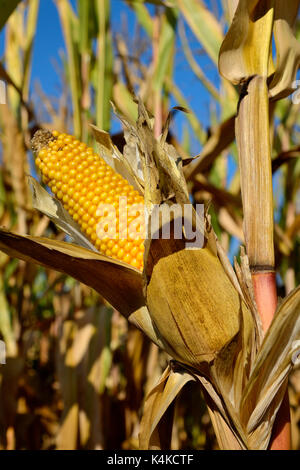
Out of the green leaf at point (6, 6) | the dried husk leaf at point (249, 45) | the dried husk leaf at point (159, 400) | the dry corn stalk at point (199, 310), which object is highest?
the green leaf at point (6, 6)

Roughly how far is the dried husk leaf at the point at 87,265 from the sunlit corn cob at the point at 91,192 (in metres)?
0.03

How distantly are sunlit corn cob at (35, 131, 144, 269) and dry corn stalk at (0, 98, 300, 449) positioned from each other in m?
0.04

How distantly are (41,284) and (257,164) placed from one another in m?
1.81

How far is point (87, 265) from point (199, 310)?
0.13 m

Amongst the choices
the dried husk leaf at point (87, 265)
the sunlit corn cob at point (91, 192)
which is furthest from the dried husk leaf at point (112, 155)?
the dried husk leaf at point (87, 265)

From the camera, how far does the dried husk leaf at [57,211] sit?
1.89 feet

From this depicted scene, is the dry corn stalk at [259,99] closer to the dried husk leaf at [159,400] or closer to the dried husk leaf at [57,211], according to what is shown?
the dried husk leaf at [159,400]

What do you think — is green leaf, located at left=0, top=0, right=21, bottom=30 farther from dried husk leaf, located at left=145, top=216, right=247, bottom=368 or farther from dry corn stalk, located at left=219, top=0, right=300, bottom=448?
dried husk leaf, located at left=145, top=216, right=247, bottom=368

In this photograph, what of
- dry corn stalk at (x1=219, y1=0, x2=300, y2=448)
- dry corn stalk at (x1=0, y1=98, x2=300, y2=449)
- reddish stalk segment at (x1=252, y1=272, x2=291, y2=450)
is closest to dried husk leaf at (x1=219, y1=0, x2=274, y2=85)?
dry corn stalk at (x1=219, y1=0, x2=300, y2=448)

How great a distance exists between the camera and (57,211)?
59cm

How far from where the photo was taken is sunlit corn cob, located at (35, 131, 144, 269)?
1.68 feet

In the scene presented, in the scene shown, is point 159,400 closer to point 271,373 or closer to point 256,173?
point 271,373
